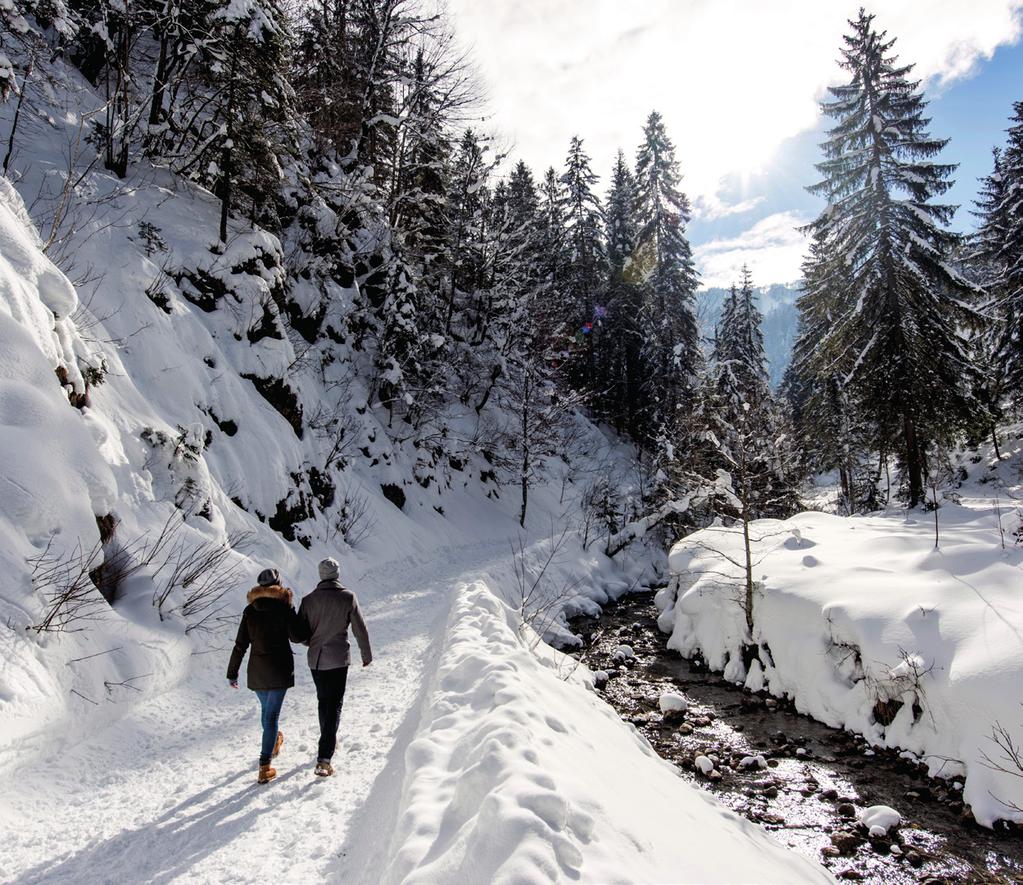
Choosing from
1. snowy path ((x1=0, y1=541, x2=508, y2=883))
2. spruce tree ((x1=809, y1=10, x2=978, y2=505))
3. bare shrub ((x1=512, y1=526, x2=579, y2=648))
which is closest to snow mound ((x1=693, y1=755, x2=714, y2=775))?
snowy path ((x1=0, y1=541, x2=508, y2=883))

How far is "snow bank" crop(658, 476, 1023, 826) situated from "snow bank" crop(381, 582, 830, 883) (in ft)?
11.4

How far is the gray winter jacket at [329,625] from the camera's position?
477 centimetres

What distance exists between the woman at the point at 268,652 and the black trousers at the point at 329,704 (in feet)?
0.93

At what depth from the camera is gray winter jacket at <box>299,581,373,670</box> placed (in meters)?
4.77

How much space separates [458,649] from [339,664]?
83.1 inches

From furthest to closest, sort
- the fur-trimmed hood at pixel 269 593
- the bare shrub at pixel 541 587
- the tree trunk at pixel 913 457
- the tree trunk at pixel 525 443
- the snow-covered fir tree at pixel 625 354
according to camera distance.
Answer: the snow-covered fir tree at pixel 625 354 → the tree trunk at pixel 525 443 → the tree trunk at pixel 913 457 → the bare shrub at pixel 541 587 → the fur-trimmed hood at pixel 269 593

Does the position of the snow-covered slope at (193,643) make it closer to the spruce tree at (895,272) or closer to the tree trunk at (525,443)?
the tree trunk at (525,443)

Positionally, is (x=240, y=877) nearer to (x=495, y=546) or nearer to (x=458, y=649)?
(x=458, y=649)

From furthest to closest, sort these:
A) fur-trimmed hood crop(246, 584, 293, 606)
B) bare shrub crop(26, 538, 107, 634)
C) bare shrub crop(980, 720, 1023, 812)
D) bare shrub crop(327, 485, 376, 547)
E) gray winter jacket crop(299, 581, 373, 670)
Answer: bare shrub crop(327, 485, 376, 547) → bare shrub crop(980, 720, 1023, 812) → bare shrub crop(26, 538, 107, 634) → gray winter jacket crop(299, 581, 373, 670) → fur-trimmed hood crop(246, 584, 293, 606)

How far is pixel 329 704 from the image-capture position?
4.80 m

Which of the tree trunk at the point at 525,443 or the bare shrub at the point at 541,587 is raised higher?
the tree trunk at the point at 525,443

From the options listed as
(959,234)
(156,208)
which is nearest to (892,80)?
(959,234)

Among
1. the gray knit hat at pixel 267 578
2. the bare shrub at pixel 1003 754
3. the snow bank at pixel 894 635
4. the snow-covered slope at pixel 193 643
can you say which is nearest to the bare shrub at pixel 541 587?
the snow-covered slope at pixel 193 643

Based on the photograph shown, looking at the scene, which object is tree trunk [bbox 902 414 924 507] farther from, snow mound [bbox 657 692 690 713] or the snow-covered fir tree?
the snow-covered fir tree
